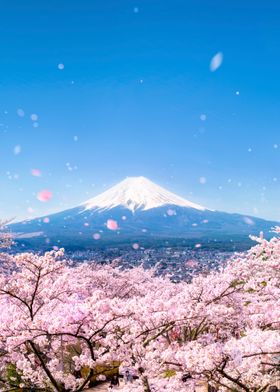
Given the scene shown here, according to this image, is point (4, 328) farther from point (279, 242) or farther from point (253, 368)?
point (279, 242)

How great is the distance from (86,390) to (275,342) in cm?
912

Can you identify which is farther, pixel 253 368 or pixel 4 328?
pixel 4 328

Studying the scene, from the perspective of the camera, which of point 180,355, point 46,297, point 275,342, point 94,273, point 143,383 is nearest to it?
point 275,342

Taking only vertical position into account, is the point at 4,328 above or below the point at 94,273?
above

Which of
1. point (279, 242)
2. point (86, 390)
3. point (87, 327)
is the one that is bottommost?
point (86, 390)

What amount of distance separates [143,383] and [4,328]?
9.07 ft

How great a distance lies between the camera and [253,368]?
18.3 ft

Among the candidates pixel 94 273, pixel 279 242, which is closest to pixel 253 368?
pixel 279 242

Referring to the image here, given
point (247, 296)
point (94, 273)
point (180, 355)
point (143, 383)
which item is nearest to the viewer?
point (180, 355)

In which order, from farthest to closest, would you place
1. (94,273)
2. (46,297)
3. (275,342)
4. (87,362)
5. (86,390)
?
(94,273) → (86,390) → (46,297) → (87,362) → (275,342)

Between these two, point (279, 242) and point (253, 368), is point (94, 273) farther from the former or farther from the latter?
point (253, 368)

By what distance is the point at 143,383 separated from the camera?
23.1 ft

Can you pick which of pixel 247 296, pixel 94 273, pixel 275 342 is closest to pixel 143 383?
pixel 275 342

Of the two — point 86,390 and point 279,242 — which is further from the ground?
point 279,242
